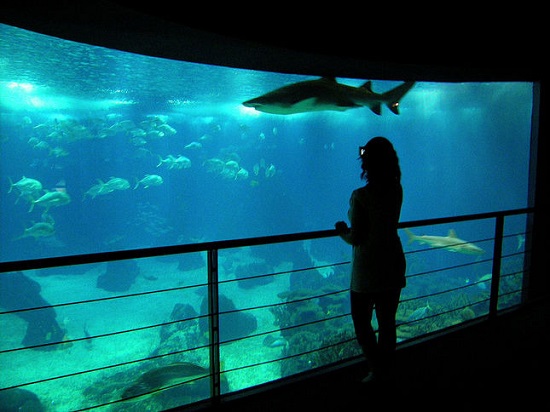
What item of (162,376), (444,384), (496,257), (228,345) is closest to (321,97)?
(496,257)

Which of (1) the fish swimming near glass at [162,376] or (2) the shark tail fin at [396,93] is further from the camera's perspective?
(1) the fish swimming near glass at [162,376]

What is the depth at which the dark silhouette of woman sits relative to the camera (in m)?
2.13

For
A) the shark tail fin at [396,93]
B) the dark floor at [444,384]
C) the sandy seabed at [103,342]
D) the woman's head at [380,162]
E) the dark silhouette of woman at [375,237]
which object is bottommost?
the sandy seabed at [103,342]

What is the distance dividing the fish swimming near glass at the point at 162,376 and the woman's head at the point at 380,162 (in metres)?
3.07

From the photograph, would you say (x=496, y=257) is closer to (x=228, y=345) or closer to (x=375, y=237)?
(x=375, y=237)

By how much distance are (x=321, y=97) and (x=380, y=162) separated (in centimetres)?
129

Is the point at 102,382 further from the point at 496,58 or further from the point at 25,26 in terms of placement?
the point at 496,58

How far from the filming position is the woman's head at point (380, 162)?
213 cm

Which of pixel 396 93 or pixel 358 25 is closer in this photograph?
pixel 358 25

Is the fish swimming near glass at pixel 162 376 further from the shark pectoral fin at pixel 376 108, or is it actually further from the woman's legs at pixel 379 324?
the shark pectoral fin at pixel 376 108

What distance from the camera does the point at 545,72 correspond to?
462cm

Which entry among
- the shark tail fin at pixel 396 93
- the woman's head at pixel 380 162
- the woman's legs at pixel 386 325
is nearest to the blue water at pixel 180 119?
the shark tail fin at pixel 396 93

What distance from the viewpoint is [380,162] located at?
2127 mm

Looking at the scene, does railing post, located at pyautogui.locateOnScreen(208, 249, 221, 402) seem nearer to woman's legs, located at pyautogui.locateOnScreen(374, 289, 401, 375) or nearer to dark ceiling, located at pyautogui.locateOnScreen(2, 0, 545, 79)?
woman's legs, located at pyautogui.locateOnScreen(374, 289, 401, 375)
